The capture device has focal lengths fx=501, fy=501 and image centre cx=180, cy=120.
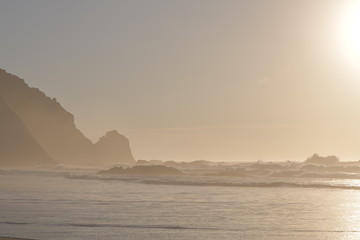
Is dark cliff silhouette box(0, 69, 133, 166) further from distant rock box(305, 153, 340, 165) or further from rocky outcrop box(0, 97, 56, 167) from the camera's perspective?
distant rock box(305, 153, 340, 165)

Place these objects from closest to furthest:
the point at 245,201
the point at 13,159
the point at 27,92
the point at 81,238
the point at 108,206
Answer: the point at 81,238 → the point at 108,206 → the point at 245,201 → the point at 13,159 → the point at 27,92

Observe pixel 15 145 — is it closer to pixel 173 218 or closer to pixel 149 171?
pixel 149 171

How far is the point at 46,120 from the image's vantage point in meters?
183

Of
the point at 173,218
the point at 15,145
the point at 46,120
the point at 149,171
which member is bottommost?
the point at 173,218

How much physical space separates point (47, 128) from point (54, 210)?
533 feet

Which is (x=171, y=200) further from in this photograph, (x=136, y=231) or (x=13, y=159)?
(x=13, y=159)

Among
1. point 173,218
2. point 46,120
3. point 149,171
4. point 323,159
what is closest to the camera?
point 173,218

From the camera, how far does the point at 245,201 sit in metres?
33.3

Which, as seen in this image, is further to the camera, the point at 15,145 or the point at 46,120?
the point at 46,120

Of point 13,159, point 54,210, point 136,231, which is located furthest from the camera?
point 13,159

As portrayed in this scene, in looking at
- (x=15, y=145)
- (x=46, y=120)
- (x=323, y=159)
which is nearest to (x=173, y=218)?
Result: (x=323, y=159)

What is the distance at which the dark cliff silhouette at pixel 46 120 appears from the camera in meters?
172

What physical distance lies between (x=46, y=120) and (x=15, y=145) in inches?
1852

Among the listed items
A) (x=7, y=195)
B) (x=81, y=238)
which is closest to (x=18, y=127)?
(x=7, y=195)
